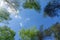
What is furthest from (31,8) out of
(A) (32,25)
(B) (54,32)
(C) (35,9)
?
(B) (54,32)

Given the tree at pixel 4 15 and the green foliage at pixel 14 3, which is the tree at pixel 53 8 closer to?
the green foliage at pixel 14 3

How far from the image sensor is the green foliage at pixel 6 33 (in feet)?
6.22

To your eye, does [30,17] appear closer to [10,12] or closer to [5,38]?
[10,12]

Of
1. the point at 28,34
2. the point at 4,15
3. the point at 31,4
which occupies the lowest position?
the point at 28,34

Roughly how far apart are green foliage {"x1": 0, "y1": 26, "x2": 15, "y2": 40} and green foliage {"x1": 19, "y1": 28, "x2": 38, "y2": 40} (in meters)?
0.09

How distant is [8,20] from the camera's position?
1.94 m

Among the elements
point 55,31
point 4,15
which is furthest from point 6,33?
point 55,31

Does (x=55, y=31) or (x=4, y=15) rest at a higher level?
(x=4, y=15)

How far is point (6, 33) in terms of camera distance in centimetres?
191

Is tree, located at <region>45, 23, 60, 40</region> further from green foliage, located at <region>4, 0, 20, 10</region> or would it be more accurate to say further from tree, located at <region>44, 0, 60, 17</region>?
green foliage, located at <region>4, 0, 20, 10</region>

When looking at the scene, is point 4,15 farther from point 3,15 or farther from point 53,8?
point 53,8

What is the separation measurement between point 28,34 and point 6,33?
229mm

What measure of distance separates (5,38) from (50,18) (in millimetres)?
515

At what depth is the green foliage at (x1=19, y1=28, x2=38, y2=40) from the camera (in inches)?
Result: 74.7
